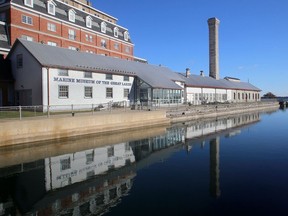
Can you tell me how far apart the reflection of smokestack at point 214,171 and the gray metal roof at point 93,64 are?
54.7 ft

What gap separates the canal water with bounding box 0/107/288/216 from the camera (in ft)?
31.0

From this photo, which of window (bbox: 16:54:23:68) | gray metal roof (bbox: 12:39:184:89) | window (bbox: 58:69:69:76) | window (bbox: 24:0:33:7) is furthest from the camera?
window (bbox: 24:0:33:7)

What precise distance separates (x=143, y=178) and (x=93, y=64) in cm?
2308

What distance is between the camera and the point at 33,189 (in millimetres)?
11484

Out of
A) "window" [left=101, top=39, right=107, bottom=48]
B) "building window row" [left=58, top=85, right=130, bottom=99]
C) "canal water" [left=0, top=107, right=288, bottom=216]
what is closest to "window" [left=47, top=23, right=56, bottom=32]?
"window" [left=101, top=39, right=107, bottom=48]

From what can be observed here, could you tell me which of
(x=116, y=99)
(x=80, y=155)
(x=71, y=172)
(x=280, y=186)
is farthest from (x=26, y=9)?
(x=280, y=186)

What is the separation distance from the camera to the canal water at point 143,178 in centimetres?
945

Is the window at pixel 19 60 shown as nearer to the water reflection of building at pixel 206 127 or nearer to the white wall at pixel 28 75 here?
the white wall at pixel 28 75

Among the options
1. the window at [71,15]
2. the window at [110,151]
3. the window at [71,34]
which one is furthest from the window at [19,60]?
the window at [71,15]

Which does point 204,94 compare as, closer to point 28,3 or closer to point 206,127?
point 206,127

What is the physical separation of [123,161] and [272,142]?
40.1 ft

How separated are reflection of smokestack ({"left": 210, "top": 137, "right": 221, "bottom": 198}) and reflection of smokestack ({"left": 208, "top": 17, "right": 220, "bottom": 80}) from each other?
5224 cm

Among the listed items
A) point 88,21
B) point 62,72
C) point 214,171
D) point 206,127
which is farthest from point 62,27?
→ point 214,171

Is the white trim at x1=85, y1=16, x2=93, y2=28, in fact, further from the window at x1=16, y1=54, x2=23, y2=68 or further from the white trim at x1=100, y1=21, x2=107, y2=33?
the window at x1=16, y1=54, x2=23, y2=68
